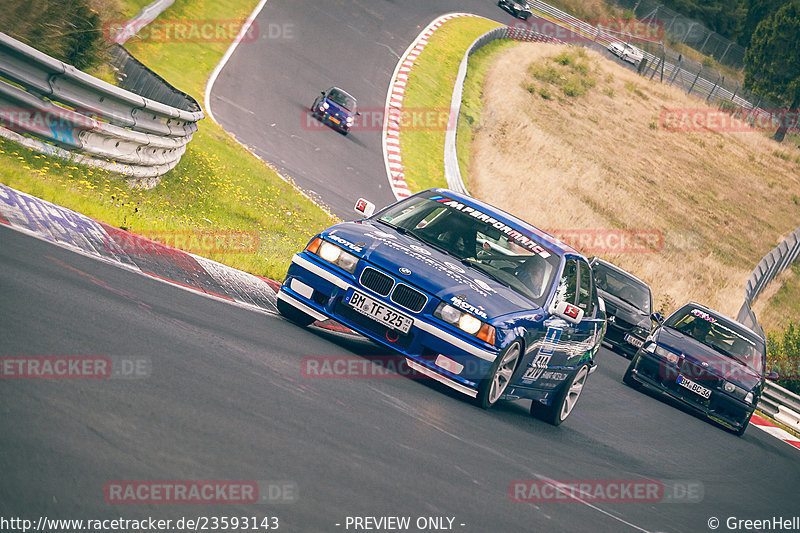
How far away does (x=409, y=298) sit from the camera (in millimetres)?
7984

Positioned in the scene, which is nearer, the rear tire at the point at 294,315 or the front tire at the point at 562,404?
the rear tire at the point at 294,315

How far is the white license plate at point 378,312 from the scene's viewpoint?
795 cm

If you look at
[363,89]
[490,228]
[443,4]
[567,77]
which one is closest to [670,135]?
[567,77]
